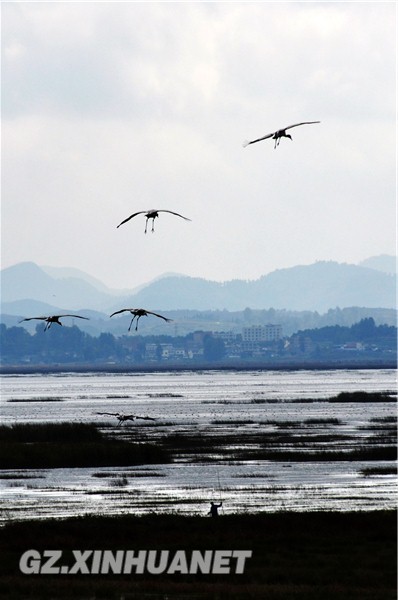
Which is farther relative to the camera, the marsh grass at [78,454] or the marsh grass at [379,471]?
the marsh grass at [78,454]

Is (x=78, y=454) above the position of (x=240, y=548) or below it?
above

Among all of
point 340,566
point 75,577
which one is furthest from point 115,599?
point 340,566

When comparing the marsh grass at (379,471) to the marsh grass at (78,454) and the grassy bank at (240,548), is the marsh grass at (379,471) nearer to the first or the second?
the marsh grass at (78,454)

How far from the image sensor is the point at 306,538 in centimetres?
4344

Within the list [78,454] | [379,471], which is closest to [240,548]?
[379,471]

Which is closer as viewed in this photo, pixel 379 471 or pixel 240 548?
pixel 240 548

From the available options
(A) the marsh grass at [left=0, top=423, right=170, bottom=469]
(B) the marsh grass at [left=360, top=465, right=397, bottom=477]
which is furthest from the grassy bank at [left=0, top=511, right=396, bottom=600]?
(A) the marsh grass at [left=0, top=423, right=170, bottom=469]

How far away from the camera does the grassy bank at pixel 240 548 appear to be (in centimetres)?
3522

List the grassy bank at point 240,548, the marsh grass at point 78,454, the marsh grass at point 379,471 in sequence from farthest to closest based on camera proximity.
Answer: the marsh grass at point 78,454 → the marsh grass at point 379,471 → the grassy bank at point 240,548

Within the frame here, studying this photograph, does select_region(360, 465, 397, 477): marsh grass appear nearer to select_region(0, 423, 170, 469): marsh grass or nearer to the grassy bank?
select_region(0, 423, 170, 469): marsh grass

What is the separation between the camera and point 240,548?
138ft

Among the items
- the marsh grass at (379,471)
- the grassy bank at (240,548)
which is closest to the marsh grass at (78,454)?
the marsh grass at (379,471)

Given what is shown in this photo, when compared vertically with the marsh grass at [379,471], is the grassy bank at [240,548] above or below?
below

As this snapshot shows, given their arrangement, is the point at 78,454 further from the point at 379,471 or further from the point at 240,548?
the point at 240,548
